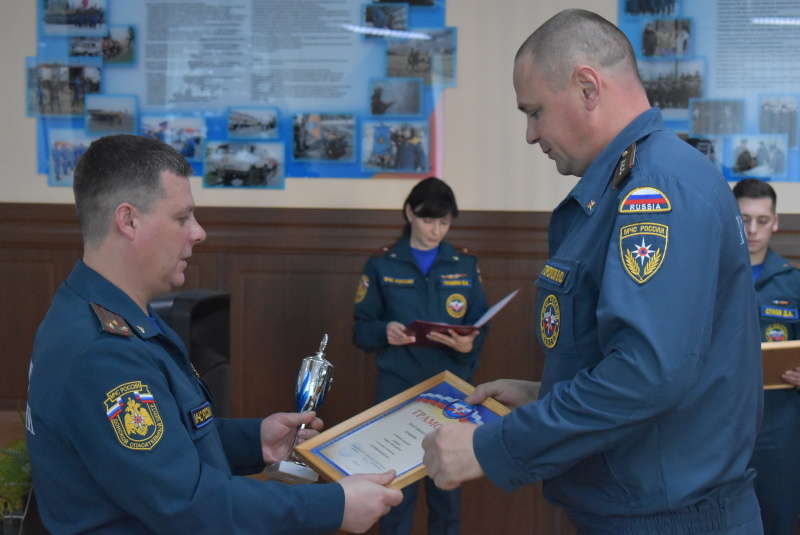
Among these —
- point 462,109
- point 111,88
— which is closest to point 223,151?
point 111,88

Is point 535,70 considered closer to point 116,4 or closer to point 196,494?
point 196,494

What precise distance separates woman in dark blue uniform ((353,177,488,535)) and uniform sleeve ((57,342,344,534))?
5.82ft

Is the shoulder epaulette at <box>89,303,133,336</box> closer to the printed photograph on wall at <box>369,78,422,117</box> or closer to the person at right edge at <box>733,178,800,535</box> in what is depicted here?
the person at right edge at <box>733,178,800,535</box>

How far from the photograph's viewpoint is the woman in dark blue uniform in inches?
129

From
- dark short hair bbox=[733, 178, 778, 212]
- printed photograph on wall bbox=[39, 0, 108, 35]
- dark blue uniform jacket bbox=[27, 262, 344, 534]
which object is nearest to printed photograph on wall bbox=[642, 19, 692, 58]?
dark short hair bbox=[733, 178, 778, 212]

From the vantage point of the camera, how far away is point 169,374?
1.53 metres

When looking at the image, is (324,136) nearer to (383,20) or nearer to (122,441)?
(383,20)

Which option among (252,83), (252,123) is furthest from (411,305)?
(252,83)

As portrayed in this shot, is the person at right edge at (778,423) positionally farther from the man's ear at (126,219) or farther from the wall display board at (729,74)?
the man's ear at (126,219)

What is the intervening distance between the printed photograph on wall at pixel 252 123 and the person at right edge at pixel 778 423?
220cm

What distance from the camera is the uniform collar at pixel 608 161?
5.04 feet

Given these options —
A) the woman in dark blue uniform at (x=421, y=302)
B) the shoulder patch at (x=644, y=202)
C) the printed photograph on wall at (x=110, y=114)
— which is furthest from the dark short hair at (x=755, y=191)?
the printed photograph on wall at (x=110, y=114)

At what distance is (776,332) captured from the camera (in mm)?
2996

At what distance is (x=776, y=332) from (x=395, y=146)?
1869 millimetres
